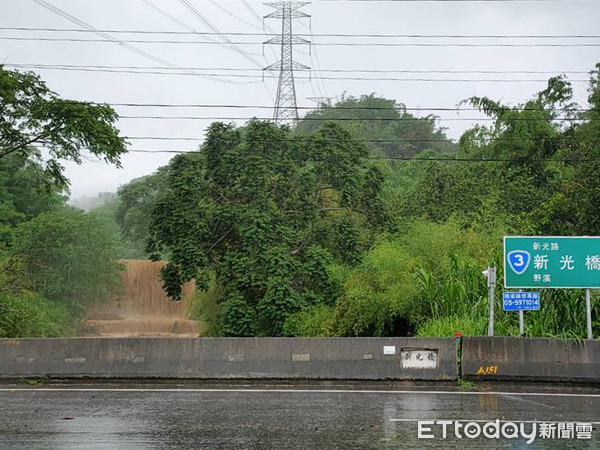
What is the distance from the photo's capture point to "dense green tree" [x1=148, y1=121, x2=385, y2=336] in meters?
27.8

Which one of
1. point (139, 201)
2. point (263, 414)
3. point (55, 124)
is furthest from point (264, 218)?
point (139, 201)

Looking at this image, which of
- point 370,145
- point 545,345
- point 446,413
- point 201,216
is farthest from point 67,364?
point 370,145

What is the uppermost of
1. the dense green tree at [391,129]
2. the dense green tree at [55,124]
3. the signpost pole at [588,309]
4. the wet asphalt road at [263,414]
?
the dense green tree at [391,129]

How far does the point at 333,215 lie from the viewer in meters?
32.4

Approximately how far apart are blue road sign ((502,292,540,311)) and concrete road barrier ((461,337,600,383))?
3.02 feet

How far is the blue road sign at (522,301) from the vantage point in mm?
15063

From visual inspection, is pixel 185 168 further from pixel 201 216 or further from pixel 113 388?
pixel 113 388

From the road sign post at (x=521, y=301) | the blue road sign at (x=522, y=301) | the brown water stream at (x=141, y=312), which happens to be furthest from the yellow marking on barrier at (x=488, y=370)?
the brown water stream at (x=141, y=312)

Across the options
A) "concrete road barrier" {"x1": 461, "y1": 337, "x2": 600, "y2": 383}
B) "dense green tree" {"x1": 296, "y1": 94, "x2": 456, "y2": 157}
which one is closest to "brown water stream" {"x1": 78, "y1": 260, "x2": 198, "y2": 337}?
"dense green tree" {"x1": 296, "y1": 94, "x2": 456, "y2": 157}

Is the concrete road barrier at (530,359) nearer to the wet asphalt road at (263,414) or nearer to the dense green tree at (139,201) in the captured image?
the wet asphalt road at (263,414)

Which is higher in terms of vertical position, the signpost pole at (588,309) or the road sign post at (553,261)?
the road sign post at (553,261)

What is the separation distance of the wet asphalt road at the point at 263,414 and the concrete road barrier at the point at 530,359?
542 millimetres

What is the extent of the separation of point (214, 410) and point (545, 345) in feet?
22.6

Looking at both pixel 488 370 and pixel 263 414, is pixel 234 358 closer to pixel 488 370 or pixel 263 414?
pixel 263 414
